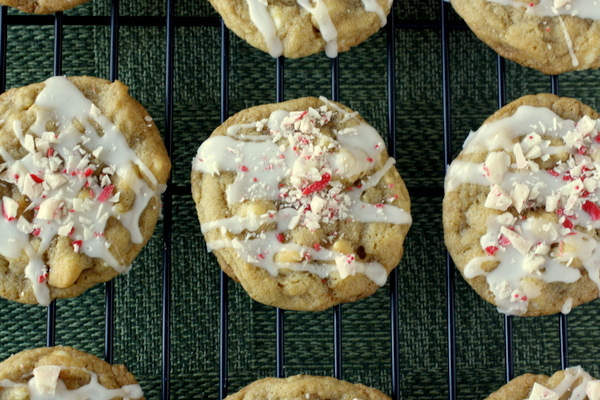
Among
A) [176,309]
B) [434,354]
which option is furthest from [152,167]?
[434,354]

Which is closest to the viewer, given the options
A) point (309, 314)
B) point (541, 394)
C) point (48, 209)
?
point (48, 209)

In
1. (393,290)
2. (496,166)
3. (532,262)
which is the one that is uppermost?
(496,166)

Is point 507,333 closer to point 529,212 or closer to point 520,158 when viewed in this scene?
point 529,212

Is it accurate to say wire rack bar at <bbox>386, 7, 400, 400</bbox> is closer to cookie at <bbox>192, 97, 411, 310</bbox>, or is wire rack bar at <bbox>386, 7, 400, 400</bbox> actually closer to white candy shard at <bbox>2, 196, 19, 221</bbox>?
cookie at <bbox>192, 97, 411, 310</bbox>

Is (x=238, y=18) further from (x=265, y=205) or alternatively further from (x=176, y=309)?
(x=176, y=309)

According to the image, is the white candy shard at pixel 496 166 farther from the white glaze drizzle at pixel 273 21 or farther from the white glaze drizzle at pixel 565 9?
the white glaze drizzle at pixel 273 21

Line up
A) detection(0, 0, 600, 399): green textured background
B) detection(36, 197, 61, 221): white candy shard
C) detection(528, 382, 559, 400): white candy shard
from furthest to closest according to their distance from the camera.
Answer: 1. detection(0, 0, 600, 399): green textured background
2. detection(528, 382, 559, 400): white candy shard
3. detection(36, 197, 61, 221): white candy shard

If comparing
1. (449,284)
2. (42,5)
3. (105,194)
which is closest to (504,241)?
(449,284)

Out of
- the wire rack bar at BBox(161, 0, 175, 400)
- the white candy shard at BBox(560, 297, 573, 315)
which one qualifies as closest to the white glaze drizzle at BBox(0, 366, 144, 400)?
the wire rack bar at BBox(161, 0, 175, 400)
